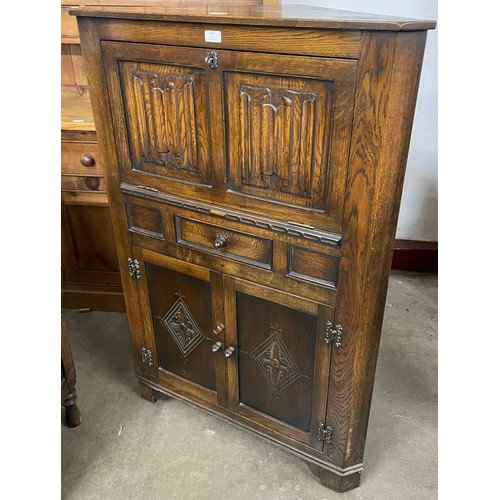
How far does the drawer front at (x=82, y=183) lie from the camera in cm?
206

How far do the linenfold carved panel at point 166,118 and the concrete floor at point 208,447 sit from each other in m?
0.95

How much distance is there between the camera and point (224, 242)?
1.40m

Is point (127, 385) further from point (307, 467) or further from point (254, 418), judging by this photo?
point (307, 467)

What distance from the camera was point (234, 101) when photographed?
121cm

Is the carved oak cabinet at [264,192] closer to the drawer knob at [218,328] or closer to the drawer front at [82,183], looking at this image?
the drawer knob at [218,328]

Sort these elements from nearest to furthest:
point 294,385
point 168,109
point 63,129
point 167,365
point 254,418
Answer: point 168,109 < point 294,385 < point 254,418 < point 167,365 < point 63,129

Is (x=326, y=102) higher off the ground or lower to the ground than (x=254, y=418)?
higher

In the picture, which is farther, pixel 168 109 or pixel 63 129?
pixel 63 129

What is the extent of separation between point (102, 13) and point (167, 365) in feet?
3.75

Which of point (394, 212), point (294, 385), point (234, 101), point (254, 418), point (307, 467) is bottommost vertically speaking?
point (307, 467)

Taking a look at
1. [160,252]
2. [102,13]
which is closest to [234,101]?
[102,13]

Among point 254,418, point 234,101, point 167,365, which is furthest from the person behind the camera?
point 167,365

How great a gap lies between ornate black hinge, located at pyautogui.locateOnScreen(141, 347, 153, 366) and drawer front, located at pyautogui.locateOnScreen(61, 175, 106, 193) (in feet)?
2.30

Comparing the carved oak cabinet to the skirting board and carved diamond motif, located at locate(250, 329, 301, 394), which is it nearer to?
carved diamond motif, located at locate(250, 329, 301, 394)
